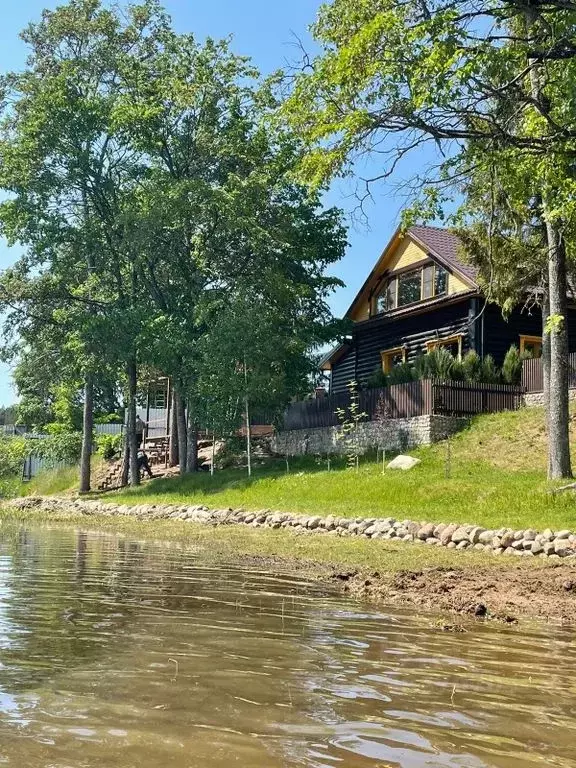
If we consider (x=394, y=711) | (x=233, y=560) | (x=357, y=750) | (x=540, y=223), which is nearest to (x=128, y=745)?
(x=357, y=750)

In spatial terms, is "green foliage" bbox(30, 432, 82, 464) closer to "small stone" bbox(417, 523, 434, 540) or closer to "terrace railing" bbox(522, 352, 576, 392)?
"terrace railing" bbox(522, 352, 576, 392)

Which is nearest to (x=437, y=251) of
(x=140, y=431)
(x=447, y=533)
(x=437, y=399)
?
(x=437, y=399)

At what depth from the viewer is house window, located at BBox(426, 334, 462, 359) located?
30906 millimetres

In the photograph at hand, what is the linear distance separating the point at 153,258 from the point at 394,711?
101 feet

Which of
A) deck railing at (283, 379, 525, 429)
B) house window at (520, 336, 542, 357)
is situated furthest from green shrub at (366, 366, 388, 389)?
house window at (520, 336, 542, 357)

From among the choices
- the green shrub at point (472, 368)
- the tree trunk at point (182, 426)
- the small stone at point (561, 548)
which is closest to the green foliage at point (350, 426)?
the green shrub at point (472, 368)

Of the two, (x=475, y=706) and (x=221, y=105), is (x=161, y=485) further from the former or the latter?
(x=475, y=706)

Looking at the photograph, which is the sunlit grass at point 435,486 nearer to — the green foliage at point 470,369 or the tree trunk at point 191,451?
the green foliage at point 470,369

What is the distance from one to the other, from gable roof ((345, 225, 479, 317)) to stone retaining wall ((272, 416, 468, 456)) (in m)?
6.07

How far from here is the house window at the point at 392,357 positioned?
34.5 metres

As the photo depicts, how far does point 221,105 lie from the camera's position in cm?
3306

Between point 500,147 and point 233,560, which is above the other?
point 500,147

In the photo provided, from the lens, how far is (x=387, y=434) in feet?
86.9

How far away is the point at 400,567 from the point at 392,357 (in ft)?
83.3
